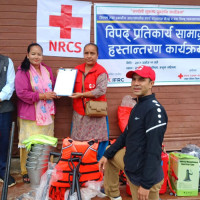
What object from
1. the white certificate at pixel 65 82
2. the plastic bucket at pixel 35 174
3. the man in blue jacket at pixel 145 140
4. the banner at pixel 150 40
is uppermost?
the banner at pixel 150 40

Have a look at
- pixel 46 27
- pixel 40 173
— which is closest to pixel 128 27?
pixel 46 27

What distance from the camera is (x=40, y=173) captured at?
3.53 m

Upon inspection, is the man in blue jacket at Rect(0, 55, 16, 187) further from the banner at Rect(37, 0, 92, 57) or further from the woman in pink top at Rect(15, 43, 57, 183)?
the banner at Rect(37, 0, 92, 57)

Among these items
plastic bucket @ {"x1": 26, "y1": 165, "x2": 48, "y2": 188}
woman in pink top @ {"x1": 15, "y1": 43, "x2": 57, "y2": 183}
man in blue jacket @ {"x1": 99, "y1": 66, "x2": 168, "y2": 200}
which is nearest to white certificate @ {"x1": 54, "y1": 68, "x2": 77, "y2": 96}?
woman in pink top @ {"x1": 15, "y1": 43, "x2": 57, "y2": 183}

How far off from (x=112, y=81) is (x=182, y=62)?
4.23 feet

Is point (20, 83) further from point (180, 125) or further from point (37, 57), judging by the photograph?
point (180, 125)

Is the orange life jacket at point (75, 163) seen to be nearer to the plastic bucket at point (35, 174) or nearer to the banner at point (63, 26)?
the plastic bucket at point (35, 174)

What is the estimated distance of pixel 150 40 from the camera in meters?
4.51

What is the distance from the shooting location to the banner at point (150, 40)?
4340mm

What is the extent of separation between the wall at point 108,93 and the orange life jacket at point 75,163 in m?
1.13

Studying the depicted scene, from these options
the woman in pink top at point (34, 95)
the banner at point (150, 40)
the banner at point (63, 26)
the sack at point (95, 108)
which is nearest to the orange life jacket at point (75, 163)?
the sack at point (95, 108)

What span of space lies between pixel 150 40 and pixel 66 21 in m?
1.42

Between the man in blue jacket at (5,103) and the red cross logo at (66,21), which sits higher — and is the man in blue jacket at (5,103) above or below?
below

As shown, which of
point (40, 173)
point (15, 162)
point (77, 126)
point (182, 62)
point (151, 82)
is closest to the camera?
point (151, 82)
